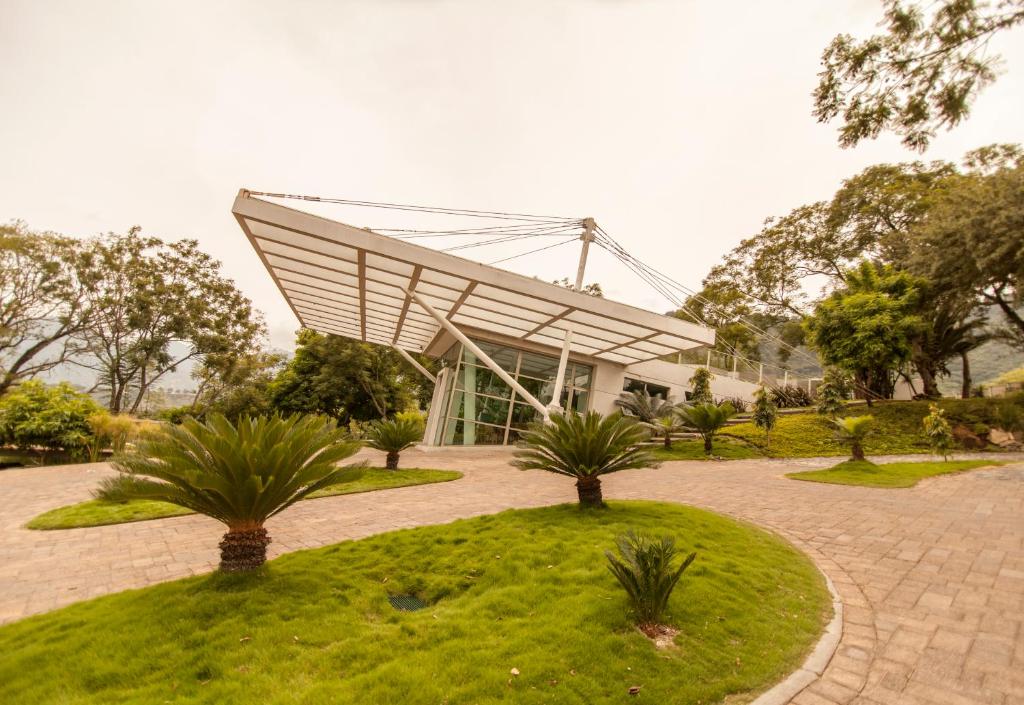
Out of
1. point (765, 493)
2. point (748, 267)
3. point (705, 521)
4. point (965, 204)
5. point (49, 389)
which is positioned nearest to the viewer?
point (705, 521)

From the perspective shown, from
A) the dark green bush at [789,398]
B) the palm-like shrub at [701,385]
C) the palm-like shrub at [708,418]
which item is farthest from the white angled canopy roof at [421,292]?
the dark green bush at [789,398]

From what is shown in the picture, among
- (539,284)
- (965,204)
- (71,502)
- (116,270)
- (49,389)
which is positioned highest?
(965,204)

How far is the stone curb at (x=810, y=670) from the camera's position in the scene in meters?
2.81

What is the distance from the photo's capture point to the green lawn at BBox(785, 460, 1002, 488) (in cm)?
979

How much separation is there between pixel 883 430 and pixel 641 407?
8.26m

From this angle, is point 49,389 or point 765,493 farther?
point 49,389

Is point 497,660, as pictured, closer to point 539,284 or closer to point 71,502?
point 539,284

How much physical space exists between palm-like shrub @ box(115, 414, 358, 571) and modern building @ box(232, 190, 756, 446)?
5788 millimetres

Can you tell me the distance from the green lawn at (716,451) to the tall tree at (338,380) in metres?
16.1

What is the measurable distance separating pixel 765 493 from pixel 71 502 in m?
13.2

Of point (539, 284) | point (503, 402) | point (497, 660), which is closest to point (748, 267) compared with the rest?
point (503, 402)

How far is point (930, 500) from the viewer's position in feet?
26.8

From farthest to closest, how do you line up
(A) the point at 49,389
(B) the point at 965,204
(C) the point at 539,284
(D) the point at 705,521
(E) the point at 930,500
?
(B) the point at 965,204 < (A) the point at 49,389 < (C) the point at 539,284 < (E) the point at 930,500 < (D) the point at 705,521

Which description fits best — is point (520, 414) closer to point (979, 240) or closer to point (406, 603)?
point (406, 603)
